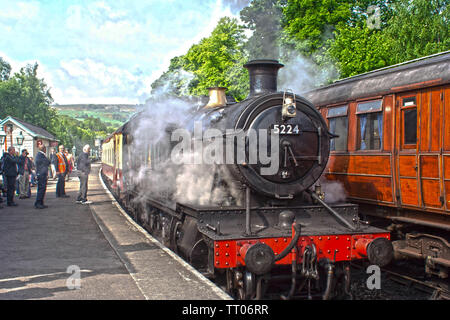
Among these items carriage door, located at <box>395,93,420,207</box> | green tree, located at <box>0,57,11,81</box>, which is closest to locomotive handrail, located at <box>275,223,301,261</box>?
carriage door, located at <box>395,93,420,207</box>

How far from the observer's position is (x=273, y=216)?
557cm

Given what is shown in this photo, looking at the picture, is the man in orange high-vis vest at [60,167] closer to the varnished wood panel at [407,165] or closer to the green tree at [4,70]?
the varnished wood panel at [407,165]

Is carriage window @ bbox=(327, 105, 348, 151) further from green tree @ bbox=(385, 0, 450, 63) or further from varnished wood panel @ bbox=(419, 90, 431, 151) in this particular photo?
green tree @ bbox=(385, 0, 450, 63)

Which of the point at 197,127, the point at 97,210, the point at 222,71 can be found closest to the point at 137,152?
the point at 97,210

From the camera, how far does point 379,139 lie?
23.8ft

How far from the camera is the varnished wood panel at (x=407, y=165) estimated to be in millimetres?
6514

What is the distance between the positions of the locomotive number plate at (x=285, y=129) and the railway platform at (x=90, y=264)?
2040mm

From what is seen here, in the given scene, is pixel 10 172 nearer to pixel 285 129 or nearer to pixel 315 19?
pixel 285 129

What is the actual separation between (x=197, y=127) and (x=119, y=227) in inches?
135

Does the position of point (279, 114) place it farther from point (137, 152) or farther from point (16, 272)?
point (137, 152)

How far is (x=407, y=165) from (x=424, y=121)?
2.30 feet

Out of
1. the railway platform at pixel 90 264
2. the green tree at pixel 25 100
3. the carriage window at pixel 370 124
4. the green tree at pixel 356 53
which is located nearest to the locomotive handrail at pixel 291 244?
the railway platform at pixel 90 264

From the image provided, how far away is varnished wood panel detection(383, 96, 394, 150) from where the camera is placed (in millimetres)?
6941

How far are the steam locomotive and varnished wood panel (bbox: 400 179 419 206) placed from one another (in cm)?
119
